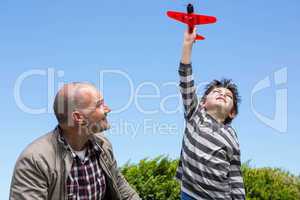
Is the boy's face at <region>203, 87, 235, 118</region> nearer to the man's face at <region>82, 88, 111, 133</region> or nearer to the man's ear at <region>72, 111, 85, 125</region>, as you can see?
the man's face at <region>82, 88, 111, 133</region>

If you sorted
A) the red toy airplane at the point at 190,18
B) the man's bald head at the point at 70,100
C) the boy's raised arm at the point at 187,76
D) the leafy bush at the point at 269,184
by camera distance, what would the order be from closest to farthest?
the man's bald head at the point at 70,100 → the boy's raised arm at the point at 187,76 → the red toy airplane at the point at 190,18 → the leafy bush at the point at 269,184

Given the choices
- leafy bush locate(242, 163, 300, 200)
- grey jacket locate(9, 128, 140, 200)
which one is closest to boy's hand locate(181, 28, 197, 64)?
grey jacket locate(9, 128, 140, 200)

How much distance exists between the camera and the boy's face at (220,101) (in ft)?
16.9

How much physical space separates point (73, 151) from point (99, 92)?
463 mm

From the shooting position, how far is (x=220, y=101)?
5.18 m

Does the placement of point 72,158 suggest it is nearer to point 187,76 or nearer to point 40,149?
point 40,149

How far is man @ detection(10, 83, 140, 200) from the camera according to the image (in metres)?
3.88

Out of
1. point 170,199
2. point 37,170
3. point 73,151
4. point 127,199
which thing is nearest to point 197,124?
point 127,199

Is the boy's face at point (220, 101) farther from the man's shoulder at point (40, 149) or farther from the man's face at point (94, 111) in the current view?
the man's shoulder at point (40, 149)

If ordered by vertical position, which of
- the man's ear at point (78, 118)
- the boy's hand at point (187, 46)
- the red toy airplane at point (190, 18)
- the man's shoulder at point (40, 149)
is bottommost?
the man's shoulder at point (40, 149)

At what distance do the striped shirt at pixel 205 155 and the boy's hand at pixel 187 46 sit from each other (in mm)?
54

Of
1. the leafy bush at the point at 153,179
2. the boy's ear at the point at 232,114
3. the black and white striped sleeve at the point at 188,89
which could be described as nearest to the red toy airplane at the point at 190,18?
the black and white striped sleeve at the point at 188,89

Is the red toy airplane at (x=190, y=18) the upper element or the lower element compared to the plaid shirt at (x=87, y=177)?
upper

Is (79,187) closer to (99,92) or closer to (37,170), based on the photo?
(37,170)
